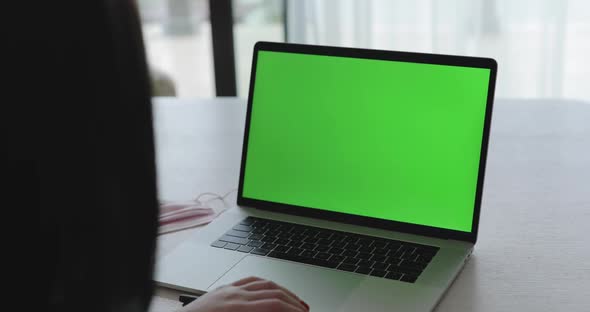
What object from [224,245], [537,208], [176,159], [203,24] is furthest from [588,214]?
[203,24]

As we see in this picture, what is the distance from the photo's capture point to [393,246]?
1090 mm

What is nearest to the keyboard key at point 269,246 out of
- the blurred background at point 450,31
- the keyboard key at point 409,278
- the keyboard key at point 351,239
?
the keyboard key at point 351,239

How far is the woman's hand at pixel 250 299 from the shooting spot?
2.93 ft

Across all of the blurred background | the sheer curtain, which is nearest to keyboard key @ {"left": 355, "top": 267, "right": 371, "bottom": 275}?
the blurred background

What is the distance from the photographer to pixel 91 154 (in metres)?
0.60

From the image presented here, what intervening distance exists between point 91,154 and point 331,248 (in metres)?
0.56

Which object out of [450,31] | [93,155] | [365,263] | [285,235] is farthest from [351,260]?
[450,31]

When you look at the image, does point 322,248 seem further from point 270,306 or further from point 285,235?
point 270,306

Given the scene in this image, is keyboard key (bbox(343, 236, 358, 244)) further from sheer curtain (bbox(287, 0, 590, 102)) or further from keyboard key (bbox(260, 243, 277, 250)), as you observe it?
sheer curtain (bbox(287, 0, 590, 102))

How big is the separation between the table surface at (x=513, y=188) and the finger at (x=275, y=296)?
14 centimetres

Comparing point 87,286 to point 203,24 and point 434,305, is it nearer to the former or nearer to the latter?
point 434,305

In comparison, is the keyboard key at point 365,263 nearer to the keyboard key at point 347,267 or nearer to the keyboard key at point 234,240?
the keyboard key at point 347,267

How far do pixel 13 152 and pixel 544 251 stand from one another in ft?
2.59

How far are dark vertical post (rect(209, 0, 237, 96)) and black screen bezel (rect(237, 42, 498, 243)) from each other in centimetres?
168
